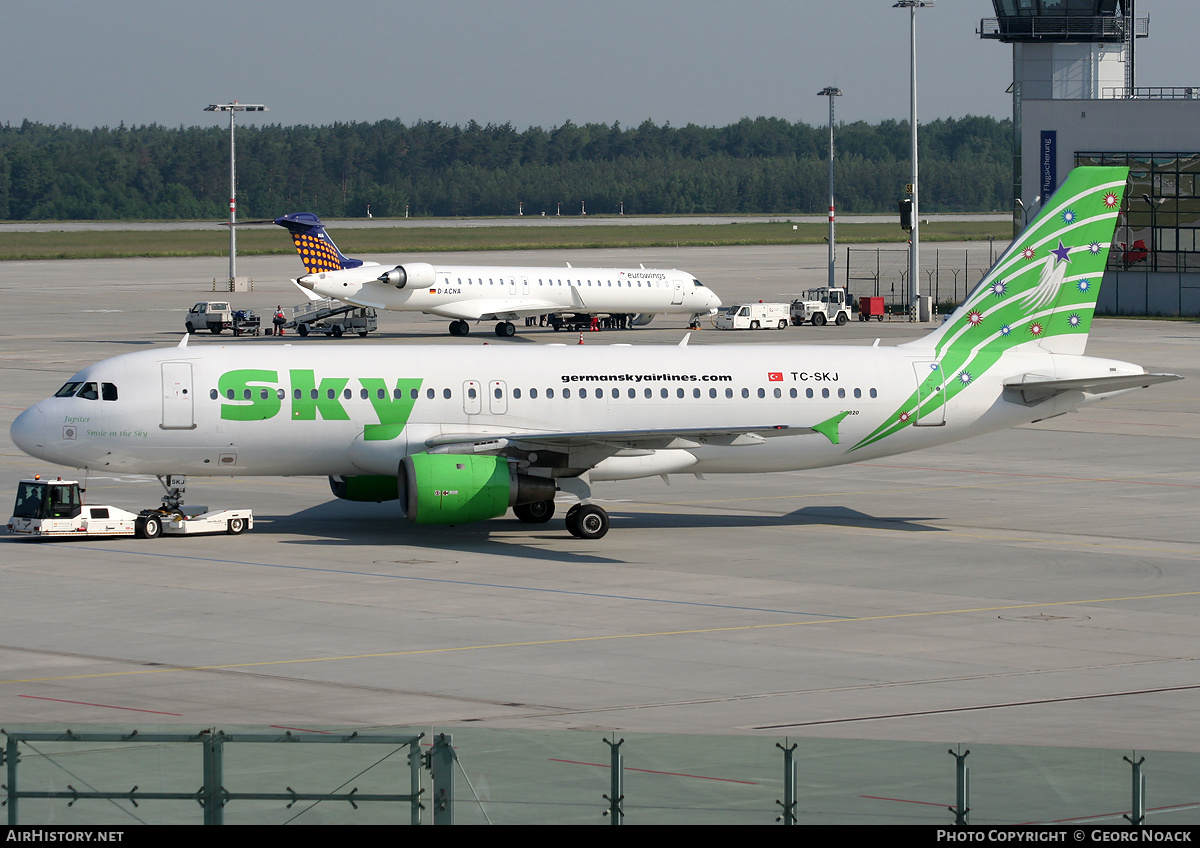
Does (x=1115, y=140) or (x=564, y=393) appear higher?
(x=1115, y=140)

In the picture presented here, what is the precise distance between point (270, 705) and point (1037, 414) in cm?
2577

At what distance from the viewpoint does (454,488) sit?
36875mm

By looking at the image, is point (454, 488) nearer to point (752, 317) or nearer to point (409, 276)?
point (409, 276)

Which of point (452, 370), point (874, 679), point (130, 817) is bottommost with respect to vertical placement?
point (874, 679)

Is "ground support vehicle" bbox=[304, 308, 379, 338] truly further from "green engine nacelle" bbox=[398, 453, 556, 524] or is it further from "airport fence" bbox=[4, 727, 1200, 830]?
"airport fence" bbox=[4, 727, 1200, 830]

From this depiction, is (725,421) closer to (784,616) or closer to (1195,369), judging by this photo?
(784,616)

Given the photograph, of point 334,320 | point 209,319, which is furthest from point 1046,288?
point 209,319

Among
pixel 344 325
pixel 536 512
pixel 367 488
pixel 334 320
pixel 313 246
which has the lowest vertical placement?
pixel 536 512

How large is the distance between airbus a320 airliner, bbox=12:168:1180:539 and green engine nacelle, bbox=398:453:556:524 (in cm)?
4

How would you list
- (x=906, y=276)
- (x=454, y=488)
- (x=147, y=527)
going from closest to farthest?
(x=454, y=488) → (x=147, y=527) → (x=906, y=276)

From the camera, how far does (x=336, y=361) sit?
3984 centimetres

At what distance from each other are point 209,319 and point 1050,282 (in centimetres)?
7112

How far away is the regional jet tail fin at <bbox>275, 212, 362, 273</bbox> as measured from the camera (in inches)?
3959
